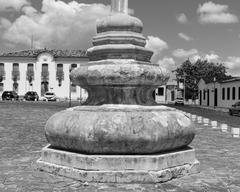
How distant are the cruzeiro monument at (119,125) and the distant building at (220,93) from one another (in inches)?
1486

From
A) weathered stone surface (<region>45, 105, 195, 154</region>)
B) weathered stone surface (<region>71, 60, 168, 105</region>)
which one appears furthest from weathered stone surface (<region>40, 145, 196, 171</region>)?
weathered stone surface (<region>71, 60, 168, 105</region>)

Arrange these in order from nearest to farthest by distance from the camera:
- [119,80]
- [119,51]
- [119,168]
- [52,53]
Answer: [119,168], [119,80], [119,51], [52,53]

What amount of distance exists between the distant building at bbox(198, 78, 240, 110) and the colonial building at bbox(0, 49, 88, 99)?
896 inches

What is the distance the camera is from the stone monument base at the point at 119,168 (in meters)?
5.14

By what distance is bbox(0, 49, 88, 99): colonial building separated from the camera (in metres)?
66.6

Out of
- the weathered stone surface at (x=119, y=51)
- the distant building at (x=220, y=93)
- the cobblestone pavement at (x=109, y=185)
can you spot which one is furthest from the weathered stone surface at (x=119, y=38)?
the distant building at (x=220, y=93)

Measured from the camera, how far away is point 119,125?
17.5 feet

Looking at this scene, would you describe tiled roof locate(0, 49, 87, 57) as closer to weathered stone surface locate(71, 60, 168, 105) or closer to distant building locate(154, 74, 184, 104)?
distant building locate(154, 74, 184, 104)

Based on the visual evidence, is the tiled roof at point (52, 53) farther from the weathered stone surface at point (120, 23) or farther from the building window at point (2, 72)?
the weathered stone surface at point (120, 23)

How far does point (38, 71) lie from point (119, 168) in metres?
64.2

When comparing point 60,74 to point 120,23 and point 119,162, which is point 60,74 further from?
point 119,162

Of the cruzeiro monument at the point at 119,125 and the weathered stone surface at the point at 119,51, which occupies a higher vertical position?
the weathered stone surface at the point at 119,51

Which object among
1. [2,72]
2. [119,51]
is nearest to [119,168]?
[119,51]

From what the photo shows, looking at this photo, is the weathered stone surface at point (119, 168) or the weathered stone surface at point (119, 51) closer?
the weathered stone surface at point (119, 168)
